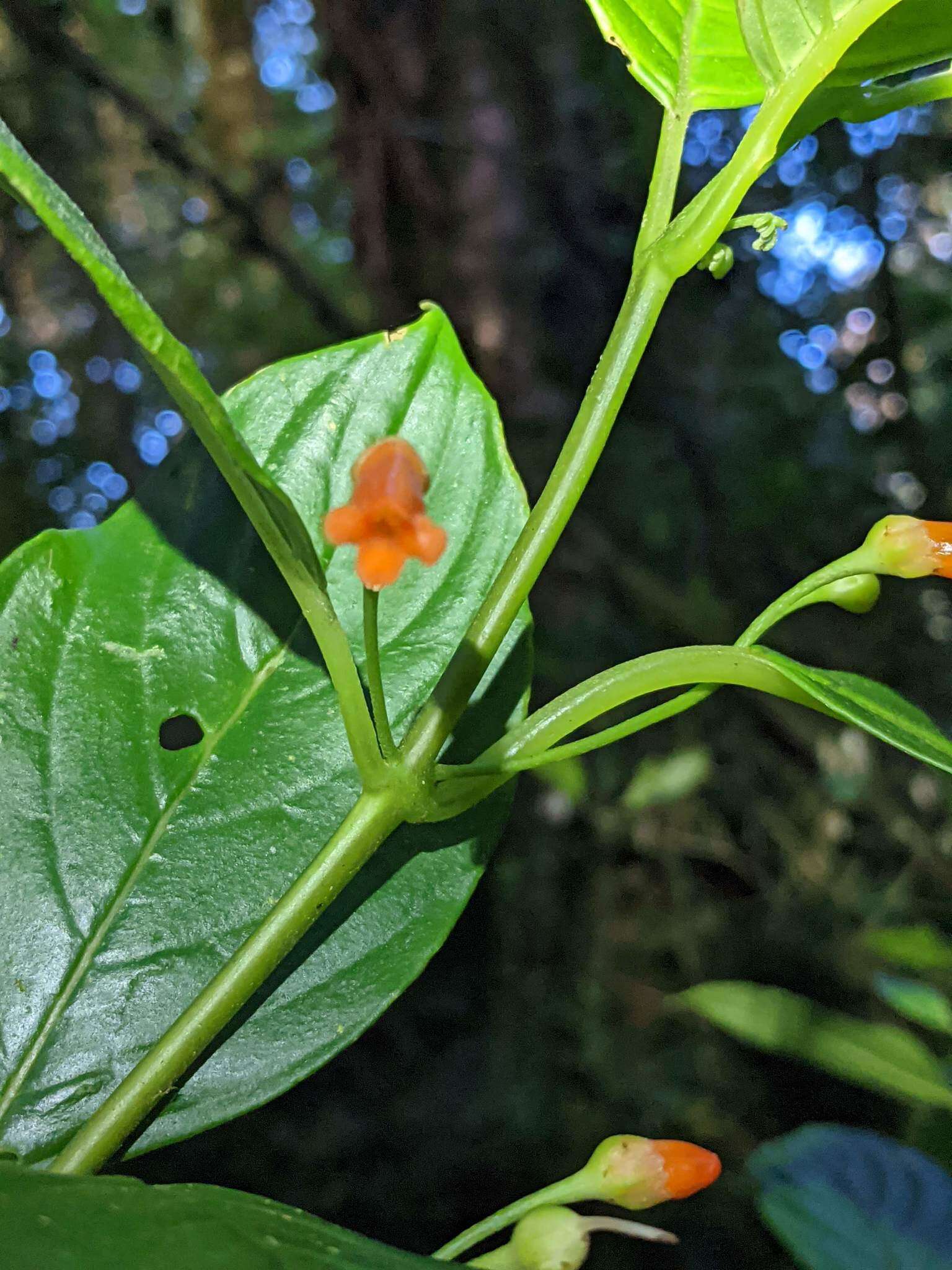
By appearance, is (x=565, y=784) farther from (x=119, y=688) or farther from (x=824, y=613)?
(x=119, y=688)

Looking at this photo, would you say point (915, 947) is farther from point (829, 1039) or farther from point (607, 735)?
point (607, 735)

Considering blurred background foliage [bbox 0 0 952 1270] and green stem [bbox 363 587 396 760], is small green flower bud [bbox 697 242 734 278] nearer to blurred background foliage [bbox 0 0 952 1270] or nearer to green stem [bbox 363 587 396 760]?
green stem [bbox 363 587 396 760]

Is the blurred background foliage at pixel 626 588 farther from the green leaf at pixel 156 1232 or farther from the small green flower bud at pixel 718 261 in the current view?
the green leaf at pixel 156 1232

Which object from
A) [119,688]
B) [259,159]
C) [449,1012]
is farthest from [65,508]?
[119,688]

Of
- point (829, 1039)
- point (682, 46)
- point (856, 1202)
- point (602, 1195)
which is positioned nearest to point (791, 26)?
point (682, 46)

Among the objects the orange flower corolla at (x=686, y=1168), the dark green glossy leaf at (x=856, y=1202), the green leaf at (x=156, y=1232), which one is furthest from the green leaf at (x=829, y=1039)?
the green leaf at (x=156, y=1232)

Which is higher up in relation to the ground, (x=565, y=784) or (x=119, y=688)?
(x=119, y=688)
